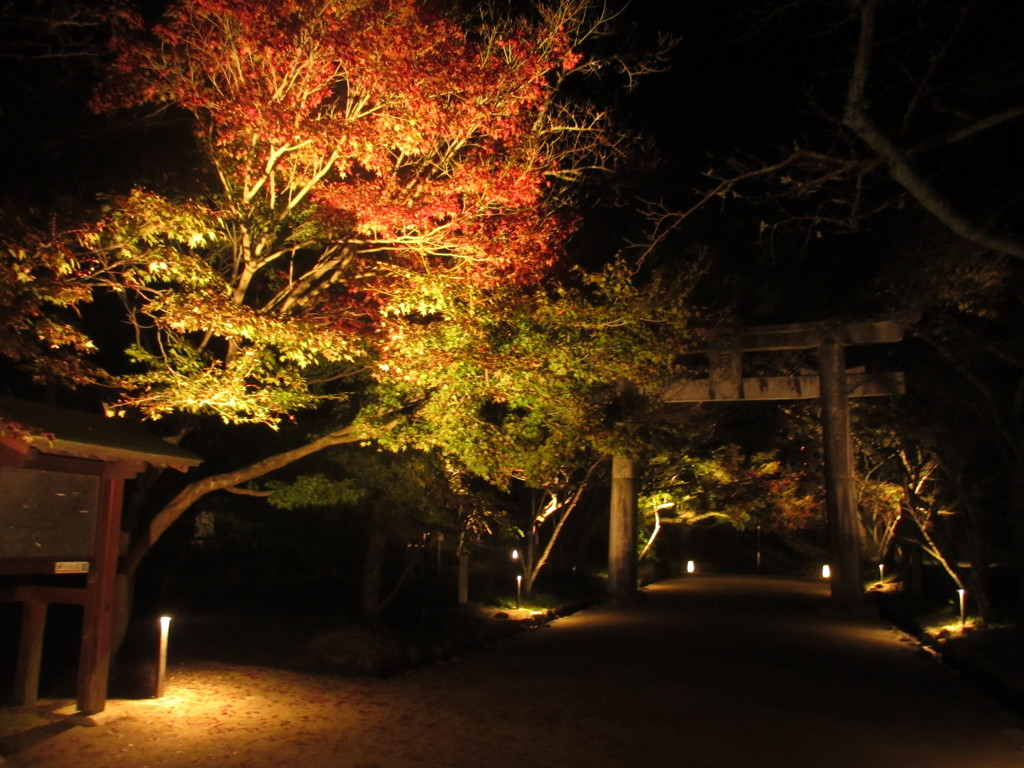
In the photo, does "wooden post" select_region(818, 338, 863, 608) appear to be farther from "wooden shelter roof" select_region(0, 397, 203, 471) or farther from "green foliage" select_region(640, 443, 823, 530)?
"wooden shelter roof" select_region(0, 397, 203, 471)

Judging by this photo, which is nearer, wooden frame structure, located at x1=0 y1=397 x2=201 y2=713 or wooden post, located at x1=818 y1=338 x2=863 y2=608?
wooden frame structure, located at x1=0 y1=397 x2=201 y2=713

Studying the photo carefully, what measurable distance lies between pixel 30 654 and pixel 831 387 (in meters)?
18.2

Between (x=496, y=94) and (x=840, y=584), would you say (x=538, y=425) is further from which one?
(x=840, y=584)

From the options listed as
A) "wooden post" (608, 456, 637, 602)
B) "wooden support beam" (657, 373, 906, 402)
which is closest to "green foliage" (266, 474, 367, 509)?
"wooden support beam" (657, 373, 906, 402)

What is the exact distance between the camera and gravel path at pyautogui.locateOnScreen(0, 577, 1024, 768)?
24.4 ft

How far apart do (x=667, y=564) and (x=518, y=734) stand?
32670mm

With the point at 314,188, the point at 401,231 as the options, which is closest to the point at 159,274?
the point at 314,188

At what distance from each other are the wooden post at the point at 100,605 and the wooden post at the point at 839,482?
1719 centimetres

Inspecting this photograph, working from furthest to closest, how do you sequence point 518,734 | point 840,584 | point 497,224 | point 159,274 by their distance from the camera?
point 840,584, point 497,224, point 159,274, point 518,734

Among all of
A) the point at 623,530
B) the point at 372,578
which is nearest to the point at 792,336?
the point at 623,530

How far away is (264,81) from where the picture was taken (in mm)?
10109

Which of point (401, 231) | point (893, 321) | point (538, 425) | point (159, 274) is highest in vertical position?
point (893, 321)

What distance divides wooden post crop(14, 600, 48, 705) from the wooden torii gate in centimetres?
1353

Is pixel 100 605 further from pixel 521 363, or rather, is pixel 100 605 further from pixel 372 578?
pixel 372 578
